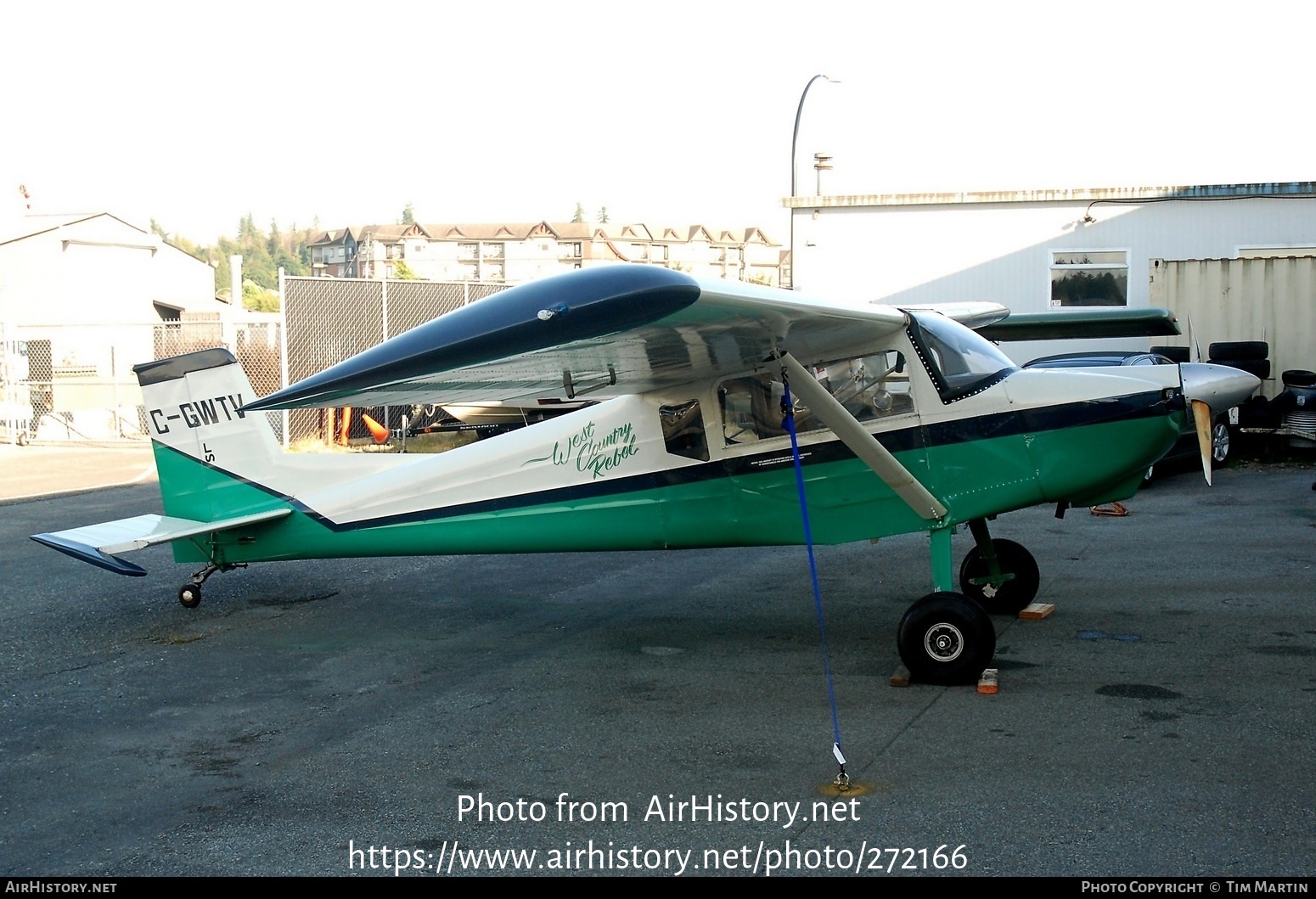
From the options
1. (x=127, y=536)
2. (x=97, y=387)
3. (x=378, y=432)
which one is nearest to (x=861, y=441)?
(x=127, y=536)

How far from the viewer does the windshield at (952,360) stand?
726 cm

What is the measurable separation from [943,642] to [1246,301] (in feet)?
46.8

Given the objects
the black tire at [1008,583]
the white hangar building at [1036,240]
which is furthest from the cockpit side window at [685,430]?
the white hangar building at [1036,240]

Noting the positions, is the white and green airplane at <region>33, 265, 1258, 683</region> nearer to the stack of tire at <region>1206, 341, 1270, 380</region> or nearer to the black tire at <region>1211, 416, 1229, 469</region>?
the black tire at <region>1211, 416, 1229, 469</region>

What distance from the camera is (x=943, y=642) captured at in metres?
6.60

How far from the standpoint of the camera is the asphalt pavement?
14.8ft

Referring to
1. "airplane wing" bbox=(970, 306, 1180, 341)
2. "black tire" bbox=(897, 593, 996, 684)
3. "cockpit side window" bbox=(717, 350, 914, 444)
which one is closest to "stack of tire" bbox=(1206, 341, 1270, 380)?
"airplane wing" bbox=(970, 306, 1180, 341)

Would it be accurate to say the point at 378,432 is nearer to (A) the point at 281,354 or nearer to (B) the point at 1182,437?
(A) the point at 281,354

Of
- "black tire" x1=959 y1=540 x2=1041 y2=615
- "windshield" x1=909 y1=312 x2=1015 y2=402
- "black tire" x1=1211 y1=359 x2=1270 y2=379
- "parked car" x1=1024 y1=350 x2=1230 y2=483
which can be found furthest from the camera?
"black tire" x1=1211 y1=359 x2=1270 y2=379

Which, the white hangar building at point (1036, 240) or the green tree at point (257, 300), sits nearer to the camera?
the white hangar building at point (1036, 240)

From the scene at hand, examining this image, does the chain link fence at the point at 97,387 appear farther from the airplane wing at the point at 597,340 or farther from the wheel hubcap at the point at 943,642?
the wheel hubcap at the point at 943,642

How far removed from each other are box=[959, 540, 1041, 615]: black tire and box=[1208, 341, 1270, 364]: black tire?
10362 millimetres

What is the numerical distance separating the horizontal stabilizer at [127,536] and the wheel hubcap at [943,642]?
4764 millimetres

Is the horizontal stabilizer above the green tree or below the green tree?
below
